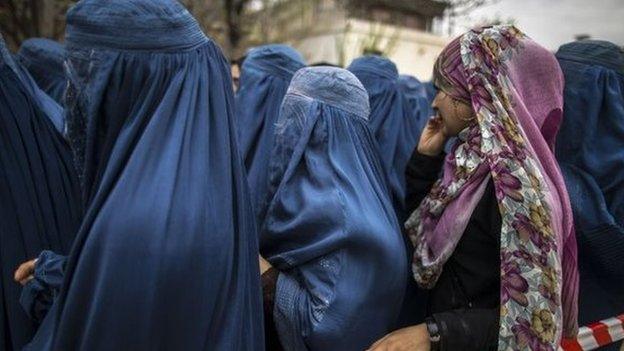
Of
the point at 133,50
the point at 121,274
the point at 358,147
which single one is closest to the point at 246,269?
the point at 121,274

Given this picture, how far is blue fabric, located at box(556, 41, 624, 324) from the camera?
1.74 meters

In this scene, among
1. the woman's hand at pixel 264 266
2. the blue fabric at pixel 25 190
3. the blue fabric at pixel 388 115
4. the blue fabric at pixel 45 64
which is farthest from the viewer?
the blue fabric at pixel 388 115

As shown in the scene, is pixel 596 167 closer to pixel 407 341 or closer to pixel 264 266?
pixel 407 341

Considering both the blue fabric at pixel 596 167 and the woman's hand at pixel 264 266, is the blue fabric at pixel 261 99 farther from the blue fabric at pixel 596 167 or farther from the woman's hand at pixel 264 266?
the blue fabric at pixel 596 167

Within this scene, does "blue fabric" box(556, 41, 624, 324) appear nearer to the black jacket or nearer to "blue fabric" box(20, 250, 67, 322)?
Answer: the black jacket

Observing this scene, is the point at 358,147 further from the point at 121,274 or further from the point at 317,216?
the point at 121,274

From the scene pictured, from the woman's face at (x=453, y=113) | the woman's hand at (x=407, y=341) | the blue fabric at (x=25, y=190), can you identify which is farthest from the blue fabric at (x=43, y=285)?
the woman's face at (x=453, y=113)

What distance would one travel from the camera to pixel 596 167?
181cm

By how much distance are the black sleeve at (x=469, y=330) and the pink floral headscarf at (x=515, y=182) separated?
0.05 m

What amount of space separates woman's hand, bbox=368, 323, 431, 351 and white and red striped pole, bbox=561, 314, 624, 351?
66 centimetres

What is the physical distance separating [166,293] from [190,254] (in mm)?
94

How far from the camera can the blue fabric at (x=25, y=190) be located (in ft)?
4.94

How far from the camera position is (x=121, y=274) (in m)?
1.06

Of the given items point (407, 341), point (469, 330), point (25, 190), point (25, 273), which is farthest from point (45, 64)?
point (469, 330)
